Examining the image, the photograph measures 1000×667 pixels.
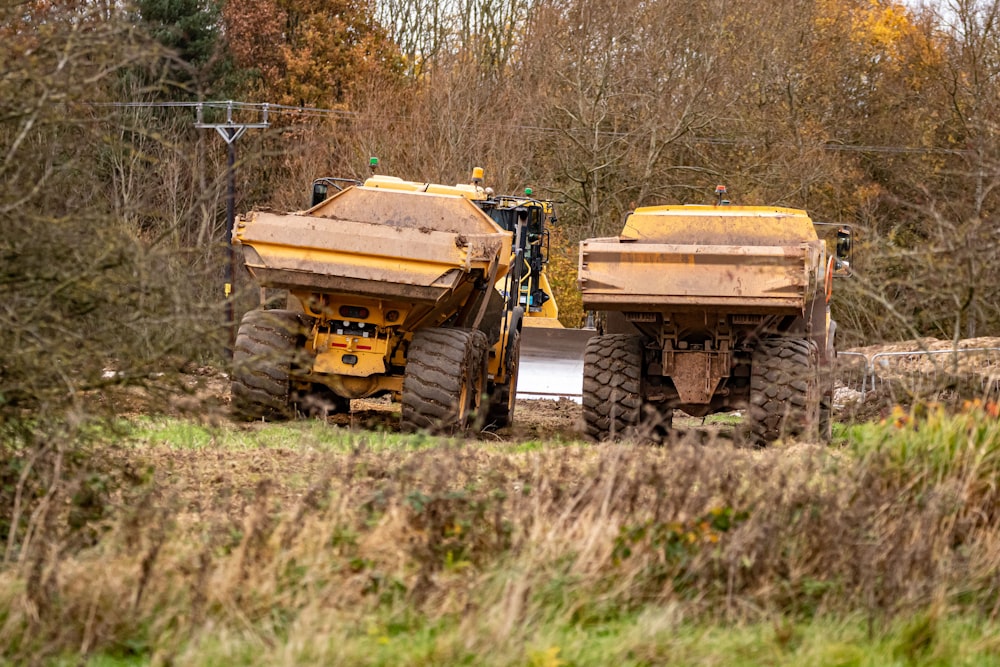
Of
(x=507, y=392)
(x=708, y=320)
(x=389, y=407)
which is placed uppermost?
(x=708, y=320)

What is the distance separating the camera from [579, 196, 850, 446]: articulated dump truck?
11.8 meters

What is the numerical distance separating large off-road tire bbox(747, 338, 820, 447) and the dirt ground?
396 mm

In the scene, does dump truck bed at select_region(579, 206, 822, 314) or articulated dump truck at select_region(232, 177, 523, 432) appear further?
dump truck bed at select_region(579, 206, 822, 314)

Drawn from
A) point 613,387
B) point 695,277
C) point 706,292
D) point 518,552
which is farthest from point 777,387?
point 518,552

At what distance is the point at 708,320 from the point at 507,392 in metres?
2.71

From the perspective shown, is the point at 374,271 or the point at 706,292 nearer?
the point at 374,271

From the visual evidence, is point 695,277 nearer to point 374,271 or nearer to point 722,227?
point 722,227

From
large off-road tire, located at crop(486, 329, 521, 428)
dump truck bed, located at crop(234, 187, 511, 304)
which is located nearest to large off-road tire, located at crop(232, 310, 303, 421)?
dump truck bed, located at crop(234, 187, 511, 304)

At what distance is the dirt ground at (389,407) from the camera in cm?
681

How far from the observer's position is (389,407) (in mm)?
16172

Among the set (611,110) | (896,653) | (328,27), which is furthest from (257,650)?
(328,27)

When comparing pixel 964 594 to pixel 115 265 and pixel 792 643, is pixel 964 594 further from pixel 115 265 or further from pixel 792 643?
pixel 115 265

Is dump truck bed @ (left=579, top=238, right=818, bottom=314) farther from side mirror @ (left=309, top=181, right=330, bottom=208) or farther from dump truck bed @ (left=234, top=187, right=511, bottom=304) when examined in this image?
side mirror @ (left=309, top=181, right=330, bottom=208)

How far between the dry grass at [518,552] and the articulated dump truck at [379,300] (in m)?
4.42
